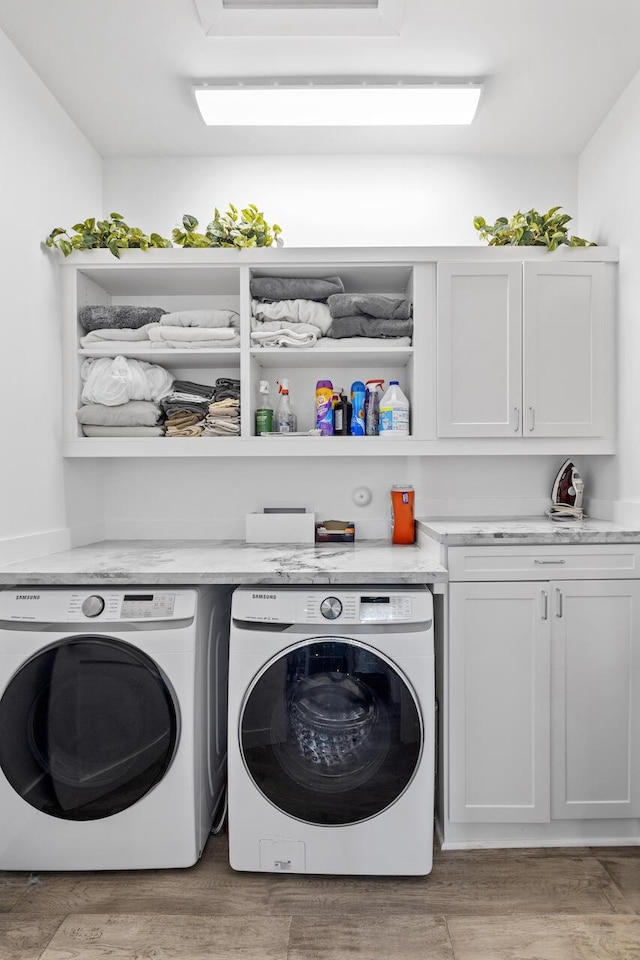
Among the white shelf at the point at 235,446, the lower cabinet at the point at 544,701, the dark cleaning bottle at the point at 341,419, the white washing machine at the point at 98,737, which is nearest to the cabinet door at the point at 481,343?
the white shelf at the point at 235,446

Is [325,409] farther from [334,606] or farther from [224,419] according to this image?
[334,606]

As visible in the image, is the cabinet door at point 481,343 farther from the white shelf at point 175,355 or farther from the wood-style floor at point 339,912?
the wood-style floor at point 339,912

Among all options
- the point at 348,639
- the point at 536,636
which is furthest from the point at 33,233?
the point at 536,636

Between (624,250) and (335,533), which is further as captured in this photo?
(335,533)

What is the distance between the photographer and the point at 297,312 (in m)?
2.41

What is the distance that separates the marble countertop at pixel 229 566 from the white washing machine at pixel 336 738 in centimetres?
11

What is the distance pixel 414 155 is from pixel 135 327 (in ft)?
4.80

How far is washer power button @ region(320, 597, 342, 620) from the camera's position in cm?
185

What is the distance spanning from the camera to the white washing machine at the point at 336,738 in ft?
6.00

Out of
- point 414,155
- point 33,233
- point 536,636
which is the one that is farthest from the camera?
point 414,155

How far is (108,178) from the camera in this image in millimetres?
2713

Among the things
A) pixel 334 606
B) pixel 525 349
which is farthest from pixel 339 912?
pixel 525 349

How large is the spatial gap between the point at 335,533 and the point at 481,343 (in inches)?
38.5

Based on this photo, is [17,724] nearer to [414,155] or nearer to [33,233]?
[33,233]
